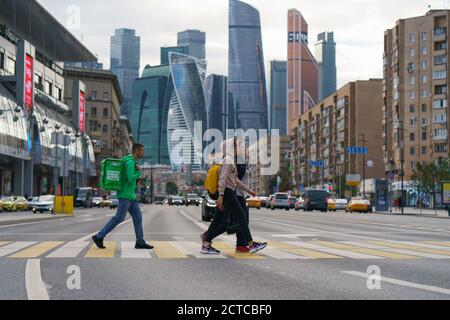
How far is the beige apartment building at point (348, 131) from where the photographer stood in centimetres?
12681

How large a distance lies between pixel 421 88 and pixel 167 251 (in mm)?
95822

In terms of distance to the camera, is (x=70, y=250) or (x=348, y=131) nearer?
(x=70, y=250)

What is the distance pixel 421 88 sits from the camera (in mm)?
102812

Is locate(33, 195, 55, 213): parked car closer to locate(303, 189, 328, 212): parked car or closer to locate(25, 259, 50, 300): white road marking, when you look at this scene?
locate(303, 189, 328, 212): parked car

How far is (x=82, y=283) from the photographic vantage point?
7.84 meters

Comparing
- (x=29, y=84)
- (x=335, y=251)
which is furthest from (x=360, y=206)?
(x=335, y=251)

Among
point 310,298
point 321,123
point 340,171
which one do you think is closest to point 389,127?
point 340,171

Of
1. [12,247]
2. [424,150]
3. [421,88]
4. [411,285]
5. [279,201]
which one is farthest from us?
[424,150]

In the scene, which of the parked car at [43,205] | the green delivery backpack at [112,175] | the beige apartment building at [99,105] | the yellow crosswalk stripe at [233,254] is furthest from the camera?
the beige apartment building at [99,105]

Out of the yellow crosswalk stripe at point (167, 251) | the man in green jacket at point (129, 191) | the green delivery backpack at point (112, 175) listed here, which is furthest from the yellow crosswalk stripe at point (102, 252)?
the green delivery backpack at point (112, 175)

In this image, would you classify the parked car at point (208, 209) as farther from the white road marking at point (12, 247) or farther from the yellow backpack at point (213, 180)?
the yellow backpack at point (213, 180)

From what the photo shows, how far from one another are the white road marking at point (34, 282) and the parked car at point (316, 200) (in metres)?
55.2

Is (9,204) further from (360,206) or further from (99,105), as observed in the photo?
(99,105)
